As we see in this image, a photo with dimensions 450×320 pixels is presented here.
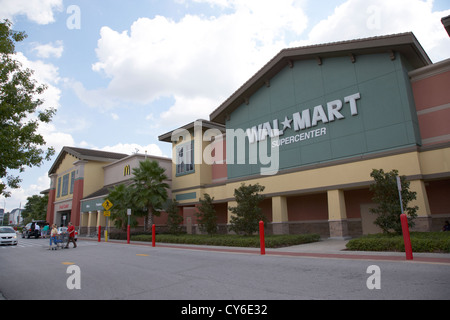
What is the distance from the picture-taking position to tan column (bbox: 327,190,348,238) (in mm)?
17219

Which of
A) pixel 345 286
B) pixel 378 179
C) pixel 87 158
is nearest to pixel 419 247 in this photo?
pixel 378 179

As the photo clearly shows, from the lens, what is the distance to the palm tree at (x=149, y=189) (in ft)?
89.3

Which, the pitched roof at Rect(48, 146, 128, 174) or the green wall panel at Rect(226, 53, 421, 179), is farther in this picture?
the pitched roof at Rect(48, 146, 128, 174)

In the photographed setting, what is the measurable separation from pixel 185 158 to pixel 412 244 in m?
22.0

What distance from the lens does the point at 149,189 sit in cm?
2748

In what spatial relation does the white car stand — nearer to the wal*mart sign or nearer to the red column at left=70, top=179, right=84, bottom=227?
the red column at left=70, top=179, right=84, bottom=227

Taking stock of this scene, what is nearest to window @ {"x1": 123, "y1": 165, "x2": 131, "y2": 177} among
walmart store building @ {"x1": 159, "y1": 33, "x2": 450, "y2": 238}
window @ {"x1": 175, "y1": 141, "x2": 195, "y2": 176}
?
window @ {"x1": 175, "y1": 141, "x2": 195, "y2": 176}

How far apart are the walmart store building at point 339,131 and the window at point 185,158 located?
4.27m

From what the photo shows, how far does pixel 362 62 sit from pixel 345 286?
616 inches

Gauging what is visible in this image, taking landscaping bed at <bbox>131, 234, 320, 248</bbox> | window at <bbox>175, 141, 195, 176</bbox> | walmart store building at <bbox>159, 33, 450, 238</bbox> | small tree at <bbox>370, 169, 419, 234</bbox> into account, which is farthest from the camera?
window at <bbox>175, 141, 195, 176</bbox>

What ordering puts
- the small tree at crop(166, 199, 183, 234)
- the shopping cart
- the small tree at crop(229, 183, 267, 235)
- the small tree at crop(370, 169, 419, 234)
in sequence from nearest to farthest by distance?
the small tree at crop(370, 169, 419, 234), the small tree at crop(229, 183, 267, 235), the shopping cart, the small tree at crop(166, 199, 183, 234)

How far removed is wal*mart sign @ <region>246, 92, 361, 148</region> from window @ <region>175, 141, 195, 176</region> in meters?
7.79

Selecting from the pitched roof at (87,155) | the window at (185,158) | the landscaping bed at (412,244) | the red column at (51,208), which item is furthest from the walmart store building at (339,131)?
the red column at (51,208)

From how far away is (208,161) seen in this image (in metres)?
28.3
